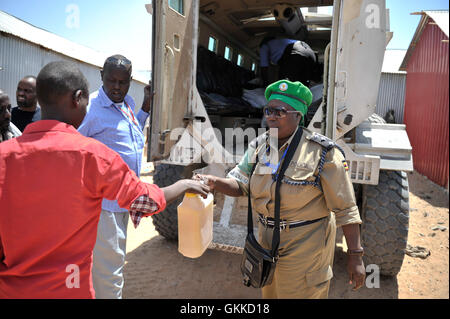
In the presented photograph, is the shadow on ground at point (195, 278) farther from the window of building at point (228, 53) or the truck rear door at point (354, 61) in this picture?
the window of building at point (228, 53)

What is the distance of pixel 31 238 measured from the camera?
1.29 meters

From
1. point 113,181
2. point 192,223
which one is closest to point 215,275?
point 192,223

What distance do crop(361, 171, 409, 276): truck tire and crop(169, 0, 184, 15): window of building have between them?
2631 mm

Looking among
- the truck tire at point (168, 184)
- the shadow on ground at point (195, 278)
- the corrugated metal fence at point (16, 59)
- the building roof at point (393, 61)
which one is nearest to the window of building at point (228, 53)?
the truck tire at point (168, 184)

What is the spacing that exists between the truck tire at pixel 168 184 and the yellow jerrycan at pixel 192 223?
6.07 feet

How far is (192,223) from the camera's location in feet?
7.20

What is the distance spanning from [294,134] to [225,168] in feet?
5.24

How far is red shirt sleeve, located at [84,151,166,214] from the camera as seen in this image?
1.33 m

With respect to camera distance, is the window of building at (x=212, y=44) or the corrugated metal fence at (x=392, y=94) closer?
the window of building at (x=212, y=44)

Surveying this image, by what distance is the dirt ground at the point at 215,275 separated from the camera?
138 inches

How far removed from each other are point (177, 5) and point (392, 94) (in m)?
17.7

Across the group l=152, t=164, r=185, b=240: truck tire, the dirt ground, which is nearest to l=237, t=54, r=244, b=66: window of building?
l=152, t=164, r=185, b=240: truck tire

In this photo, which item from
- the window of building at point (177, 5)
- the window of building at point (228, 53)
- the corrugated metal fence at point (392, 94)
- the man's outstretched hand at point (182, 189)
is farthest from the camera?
the corrugated metal fence at point (392, 94)

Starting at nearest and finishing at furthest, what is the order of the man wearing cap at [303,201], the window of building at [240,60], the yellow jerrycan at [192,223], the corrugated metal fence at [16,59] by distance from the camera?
the man wearing cap at [303,201], the yellow jerrycan at [192,223], the window of building at [240,60], the corrugated metal fence at [16,59]
